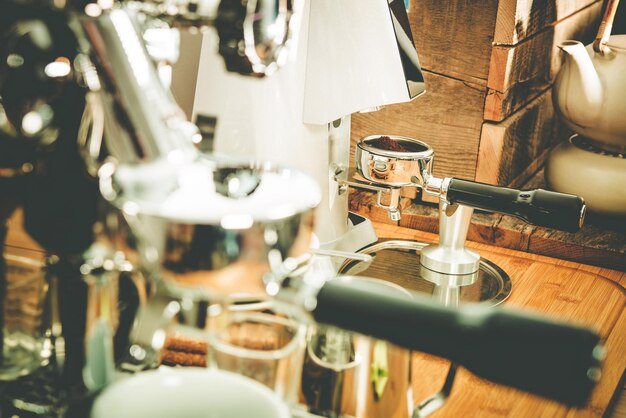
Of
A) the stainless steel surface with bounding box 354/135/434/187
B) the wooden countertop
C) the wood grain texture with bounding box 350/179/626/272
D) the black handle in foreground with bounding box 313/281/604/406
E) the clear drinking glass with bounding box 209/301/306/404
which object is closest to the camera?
the black handle in foreground with bounding box 313/281/604/406

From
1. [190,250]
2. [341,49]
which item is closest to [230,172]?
[190,250]

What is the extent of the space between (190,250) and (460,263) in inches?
22.0

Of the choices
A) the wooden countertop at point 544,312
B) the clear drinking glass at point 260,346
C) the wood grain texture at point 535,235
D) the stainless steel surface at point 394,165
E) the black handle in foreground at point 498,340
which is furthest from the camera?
the wood grain texture at point 535,235

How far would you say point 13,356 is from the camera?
0.47m

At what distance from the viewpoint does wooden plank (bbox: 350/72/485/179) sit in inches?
39.8

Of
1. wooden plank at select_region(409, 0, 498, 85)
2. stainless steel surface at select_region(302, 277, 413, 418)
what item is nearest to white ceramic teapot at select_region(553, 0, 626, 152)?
wooden plank at select_region(409, 0, 498, 85)

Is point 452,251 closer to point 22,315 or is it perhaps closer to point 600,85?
point 600,85

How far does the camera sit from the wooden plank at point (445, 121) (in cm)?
101

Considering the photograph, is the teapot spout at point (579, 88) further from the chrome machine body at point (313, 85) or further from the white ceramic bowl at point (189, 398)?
the white ceramic bowl at point (189, 398)

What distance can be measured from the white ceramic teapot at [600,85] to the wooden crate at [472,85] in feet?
0.25

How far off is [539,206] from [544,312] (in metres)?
0.18

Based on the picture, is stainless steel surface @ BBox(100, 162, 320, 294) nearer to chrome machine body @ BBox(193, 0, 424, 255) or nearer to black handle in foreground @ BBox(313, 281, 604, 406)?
black handle in foreground @ BBox(313, 281, 604, 406)

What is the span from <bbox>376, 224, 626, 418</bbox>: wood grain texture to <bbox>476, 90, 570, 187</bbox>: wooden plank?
0.41ft

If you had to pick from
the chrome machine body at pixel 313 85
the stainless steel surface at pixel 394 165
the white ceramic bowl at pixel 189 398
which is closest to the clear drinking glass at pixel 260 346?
the white ceramic bowl at pixel 189 398
